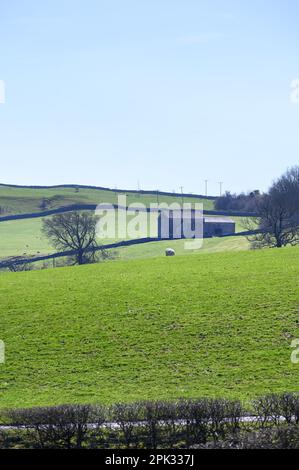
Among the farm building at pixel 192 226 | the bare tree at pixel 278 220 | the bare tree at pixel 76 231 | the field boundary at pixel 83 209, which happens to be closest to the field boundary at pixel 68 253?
the bare tree at pixel 76 231

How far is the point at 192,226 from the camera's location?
444 ft

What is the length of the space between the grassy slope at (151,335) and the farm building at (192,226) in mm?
88780

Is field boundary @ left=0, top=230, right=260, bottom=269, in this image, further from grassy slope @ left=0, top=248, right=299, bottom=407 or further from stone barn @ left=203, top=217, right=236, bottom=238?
grassy slope @ left=0, top=248, right=299, bottom=407

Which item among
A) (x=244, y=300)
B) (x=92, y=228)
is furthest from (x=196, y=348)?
(x=92, y=228)

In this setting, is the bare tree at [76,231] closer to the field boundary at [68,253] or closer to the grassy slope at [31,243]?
the field boundary at [68,253]

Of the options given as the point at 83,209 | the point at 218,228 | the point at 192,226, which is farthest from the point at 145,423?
the point at 83,209

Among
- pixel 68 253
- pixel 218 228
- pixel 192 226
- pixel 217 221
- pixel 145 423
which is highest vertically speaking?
pixel 217 221

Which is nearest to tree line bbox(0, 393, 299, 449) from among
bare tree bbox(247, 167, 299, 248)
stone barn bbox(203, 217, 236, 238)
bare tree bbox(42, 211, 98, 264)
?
bare tree bbox(247, 167, 299, 248)

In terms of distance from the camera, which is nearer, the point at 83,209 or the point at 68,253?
the point at 68,253

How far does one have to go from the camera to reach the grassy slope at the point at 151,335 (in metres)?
25.2

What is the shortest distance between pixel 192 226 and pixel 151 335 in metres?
105

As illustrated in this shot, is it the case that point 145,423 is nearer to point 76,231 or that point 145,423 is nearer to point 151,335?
point 151,335

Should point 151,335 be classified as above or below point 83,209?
below
